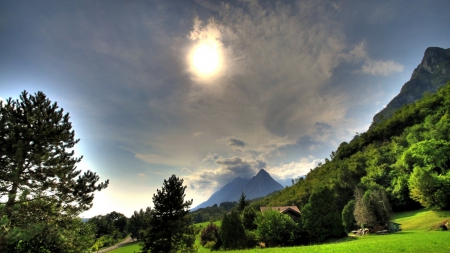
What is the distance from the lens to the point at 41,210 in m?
14.2

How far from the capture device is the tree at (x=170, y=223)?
65.1 ft

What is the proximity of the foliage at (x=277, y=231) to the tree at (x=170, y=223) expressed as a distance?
17221 mm

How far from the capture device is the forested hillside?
1607 inches

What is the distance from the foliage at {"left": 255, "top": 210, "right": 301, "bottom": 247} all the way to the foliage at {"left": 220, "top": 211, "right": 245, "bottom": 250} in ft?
10.7

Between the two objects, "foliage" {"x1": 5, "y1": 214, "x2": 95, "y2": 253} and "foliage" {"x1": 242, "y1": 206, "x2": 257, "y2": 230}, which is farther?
"foliage" {"x1": 242, "y1": 206, "x2": 257, "y2": 230}

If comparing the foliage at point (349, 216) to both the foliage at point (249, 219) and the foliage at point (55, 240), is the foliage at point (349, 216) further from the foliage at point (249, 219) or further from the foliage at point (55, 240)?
the foliage at point (55, 240)

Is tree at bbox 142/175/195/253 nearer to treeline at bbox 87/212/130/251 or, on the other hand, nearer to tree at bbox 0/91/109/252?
tree at bbox 0/91/109/252

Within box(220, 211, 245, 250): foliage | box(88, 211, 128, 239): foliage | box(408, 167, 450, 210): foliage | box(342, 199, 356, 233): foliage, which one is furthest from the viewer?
box(88, 211, 128, 239): foliage

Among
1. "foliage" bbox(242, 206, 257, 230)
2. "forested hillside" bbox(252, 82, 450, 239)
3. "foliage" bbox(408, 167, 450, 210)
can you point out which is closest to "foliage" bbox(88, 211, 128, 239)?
"foliage" bbox(242, 206, 257, 230)

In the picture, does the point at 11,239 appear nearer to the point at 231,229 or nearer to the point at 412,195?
the point at 231,229

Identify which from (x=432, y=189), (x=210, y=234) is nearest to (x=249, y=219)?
(x=210, y=234)

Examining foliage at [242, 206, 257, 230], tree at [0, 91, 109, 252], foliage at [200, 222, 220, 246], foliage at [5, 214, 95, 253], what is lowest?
foliage at [200, 222, 220, 246]

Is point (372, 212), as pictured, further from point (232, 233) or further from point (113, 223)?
point (113, 223)

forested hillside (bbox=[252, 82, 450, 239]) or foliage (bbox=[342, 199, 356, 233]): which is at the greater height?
forested hillside (bbox=[252, 82, 450, 239])
